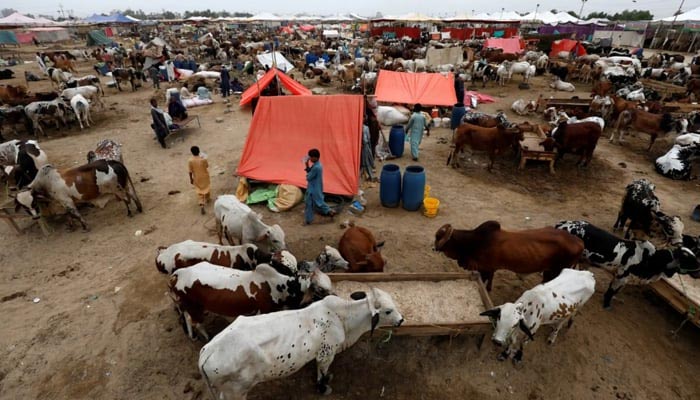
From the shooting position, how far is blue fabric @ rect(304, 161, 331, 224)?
21.8 feet

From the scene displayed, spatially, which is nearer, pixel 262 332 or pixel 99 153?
pixel 262 332

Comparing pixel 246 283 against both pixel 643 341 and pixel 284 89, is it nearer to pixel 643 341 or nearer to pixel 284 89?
pixel 643 341

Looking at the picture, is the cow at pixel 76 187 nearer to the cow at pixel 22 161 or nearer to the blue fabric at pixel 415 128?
the cow at pixel 22 161

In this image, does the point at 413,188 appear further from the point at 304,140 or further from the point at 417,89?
the point at 417,89

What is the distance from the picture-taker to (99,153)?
9.32 metres

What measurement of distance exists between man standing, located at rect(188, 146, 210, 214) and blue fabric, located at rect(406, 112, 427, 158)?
18.4 feet

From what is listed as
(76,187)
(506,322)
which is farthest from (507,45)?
(76,187)

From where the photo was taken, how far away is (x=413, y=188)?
24.5 ft

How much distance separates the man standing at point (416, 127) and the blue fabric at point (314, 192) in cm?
404

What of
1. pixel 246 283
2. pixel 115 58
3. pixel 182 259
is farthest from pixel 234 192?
pixel 115 58

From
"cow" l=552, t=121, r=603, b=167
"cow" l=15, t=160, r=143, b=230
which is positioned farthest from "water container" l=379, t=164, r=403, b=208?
"cow" l=15, t=160, r=143, b=230

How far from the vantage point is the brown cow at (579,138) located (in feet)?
30.8

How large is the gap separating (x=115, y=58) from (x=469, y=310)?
28754mm

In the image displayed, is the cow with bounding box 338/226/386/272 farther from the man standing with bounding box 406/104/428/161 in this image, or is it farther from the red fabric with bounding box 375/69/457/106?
the red fabric with bounding box 375/69/457/106
